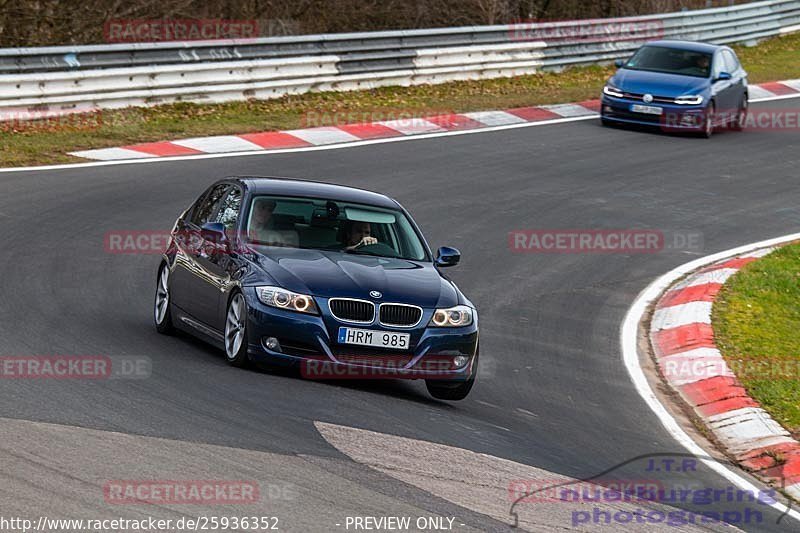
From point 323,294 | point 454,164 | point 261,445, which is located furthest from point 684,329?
point 454,164

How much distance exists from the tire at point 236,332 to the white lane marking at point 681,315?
4.84 m

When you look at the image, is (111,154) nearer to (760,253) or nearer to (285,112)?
(285,112)

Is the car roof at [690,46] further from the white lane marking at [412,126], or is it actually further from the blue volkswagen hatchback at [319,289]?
the blue volkswagen hatchback at [319,289]

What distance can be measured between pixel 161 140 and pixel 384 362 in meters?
11.0

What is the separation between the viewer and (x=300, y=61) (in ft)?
79.1

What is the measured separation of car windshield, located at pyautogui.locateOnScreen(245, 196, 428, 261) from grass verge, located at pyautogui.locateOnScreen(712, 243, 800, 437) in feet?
9.52

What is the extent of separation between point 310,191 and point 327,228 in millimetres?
468

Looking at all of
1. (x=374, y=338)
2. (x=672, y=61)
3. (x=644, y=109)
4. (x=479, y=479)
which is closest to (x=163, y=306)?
(x=374, y=338)

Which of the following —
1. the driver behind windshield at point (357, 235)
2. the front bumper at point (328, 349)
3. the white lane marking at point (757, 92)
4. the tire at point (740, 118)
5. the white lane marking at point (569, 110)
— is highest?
the driver behind windshield at point (357, 235)

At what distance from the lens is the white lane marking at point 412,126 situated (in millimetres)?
22375

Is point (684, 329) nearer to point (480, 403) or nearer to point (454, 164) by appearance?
point (480, 403)

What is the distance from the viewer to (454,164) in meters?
20.1

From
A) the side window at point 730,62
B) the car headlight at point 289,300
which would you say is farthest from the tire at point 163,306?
the side window at point 730,62

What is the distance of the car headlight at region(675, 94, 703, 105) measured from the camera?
24.0m
